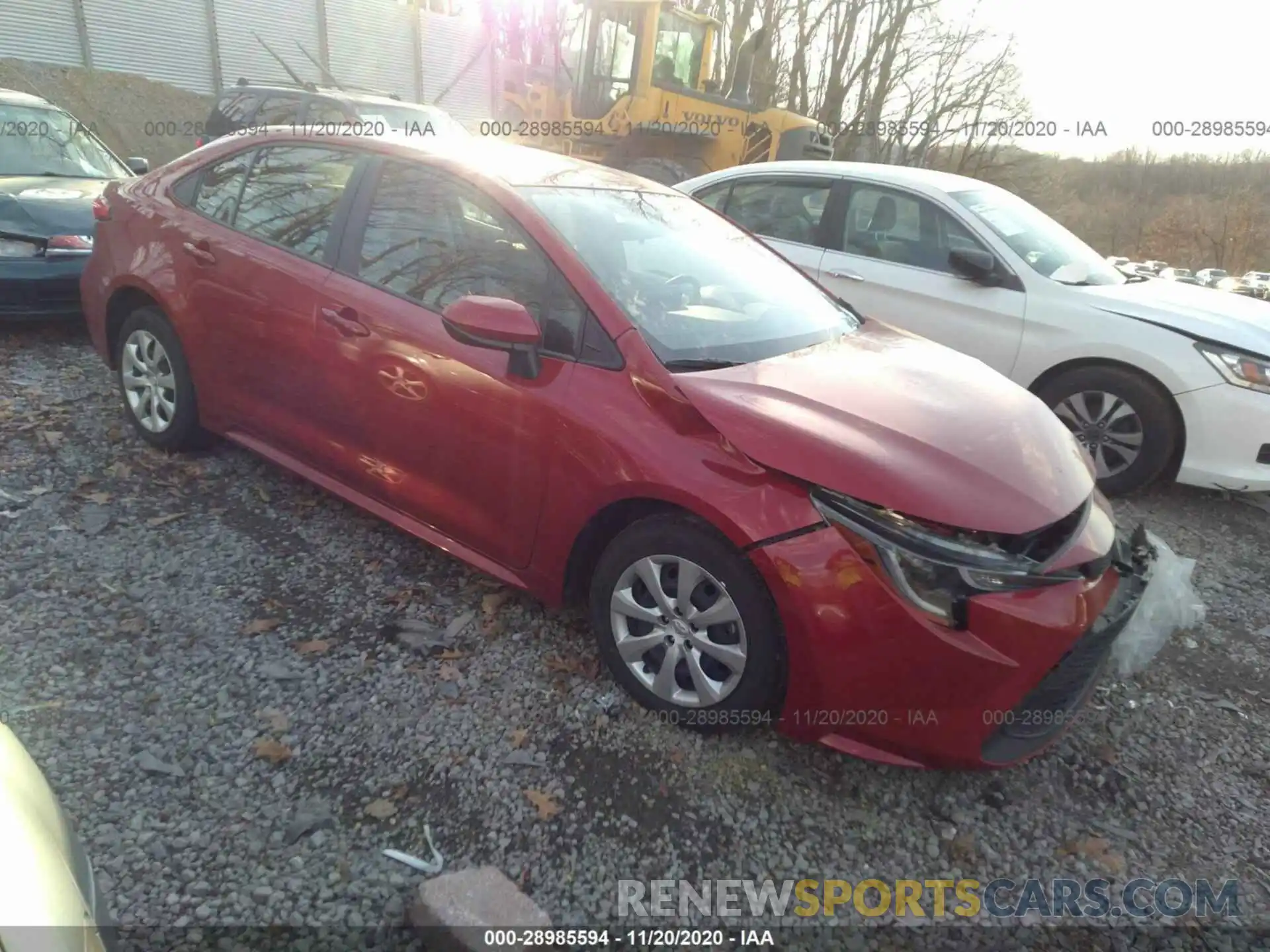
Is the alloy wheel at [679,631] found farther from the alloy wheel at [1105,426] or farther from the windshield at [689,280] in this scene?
the alloy wheel at [1105,426]

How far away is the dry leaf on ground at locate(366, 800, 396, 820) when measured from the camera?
7.59 feet

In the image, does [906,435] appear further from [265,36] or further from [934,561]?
[265,36]

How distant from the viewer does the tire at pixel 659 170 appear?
10.7 meters

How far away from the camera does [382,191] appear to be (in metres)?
3.25

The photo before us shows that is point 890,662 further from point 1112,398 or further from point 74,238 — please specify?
point 74,238

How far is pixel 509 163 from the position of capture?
331 cm

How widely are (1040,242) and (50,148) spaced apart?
744cm

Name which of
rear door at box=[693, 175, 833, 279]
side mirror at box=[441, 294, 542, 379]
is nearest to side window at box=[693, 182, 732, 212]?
rear door at box=[693, 175, 833, 279]

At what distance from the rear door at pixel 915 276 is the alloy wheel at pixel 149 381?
3908mm

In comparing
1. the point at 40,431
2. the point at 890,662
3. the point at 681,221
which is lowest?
the point at 40,431

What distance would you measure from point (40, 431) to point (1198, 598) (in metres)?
5.75

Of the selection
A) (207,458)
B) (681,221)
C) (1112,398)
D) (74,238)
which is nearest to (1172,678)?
(1112,398)

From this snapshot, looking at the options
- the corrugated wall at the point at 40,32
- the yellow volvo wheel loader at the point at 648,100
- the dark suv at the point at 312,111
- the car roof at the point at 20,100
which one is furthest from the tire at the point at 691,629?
the corrugated wall at the point at 40,32

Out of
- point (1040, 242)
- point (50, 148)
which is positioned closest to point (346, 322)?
point (1040, 242)
